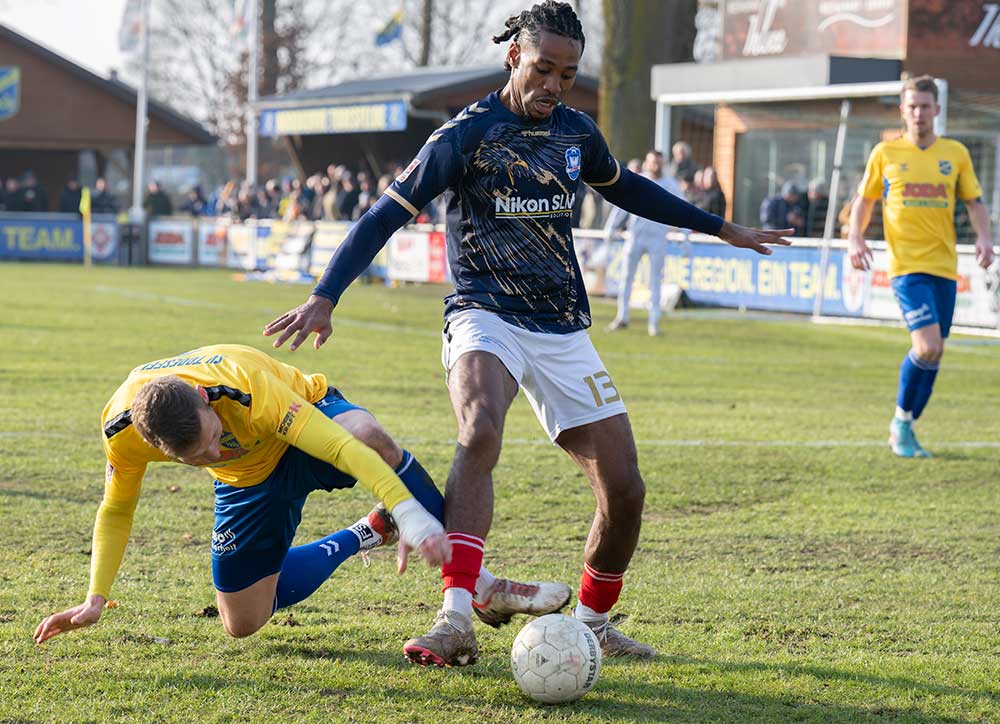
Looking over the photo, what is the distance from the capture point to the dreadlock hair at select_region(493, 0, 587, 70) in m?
4.74

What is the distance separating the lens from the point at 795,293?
65.7 ft

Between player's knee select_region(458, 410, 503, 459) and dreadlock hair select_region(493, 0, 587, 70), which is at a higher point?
dreadlock hair select_region(493, 0, 587, 70)

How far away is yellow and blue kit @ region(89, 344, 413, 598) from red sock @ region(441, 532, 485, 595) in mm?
437

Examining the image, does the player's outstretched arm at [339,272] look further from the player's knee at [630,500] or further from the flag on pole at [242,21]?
the flag on pole at [242,21]

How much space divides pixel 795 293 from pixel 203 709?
54.7 ft

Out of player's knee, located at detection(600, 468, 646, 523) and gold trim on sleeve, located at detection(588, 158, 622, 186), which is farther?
gold trim on sleeve, located at detection(588, 158, 622, 186)

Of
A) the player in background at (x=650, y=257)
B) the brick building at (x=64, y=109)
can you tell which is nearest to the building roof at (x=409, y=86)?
the brick building at (x=64, y=109)

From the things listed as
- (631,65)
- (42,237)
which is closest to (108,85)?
(42,237)

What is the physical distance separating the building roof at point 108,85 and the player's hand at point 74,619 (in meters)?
40.8

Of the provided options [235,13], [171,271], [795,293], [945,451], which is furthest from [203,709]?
[235,13]

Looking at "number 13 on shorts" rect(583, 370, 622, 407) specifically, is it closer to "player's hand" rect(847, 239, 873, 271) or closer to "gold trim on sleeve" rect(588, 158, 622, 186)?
"gold trim on sleeve" rect(588, 158, 622, 186)

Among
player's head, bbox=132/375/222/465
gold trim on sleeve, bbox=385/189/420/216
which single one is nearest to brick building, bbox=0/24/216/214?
gold trim on sleeve, bbox=385/189/420/216

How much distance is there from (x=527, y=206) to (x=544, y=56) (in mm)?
511

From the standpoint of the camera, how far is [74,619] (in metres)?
4.33
